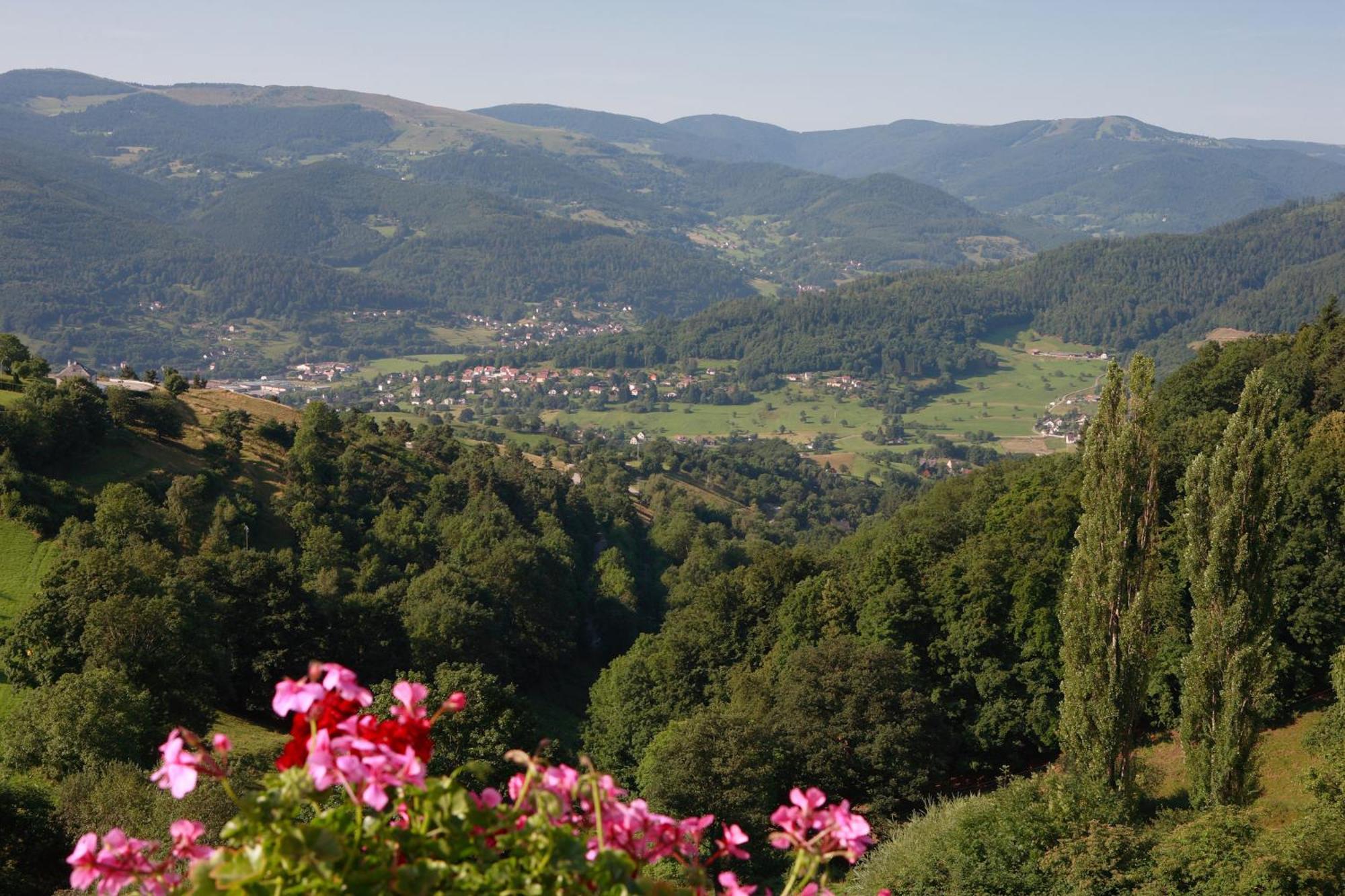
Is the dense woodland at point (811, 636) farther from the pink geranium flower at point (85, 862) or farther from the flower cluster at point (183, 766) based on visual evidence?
the pink geranium flower at point (85, 862)

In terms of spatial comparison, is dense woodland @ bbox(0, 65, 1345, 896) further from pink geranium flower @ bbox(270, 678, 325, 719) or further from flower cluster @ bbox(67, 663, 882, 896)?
pink geranium flower @ bbox(270, 678, 325, 719)

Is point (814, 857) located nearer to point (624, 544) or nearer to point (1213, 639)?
point (1213, 639)

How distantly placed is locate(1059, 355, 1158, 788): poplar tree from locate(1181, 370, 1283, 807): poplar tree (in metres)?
1.00

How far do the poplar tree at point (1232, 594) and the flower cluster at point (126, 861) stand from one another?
22.9m

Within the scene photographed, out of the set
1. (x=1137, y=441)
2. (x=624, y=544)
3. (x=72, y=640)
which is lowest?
(x=624, y=544)

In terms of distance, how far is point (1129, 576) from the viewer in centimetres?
2433

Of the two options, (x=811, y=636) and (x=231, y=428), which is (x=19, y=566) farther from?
(x=811, y=636)

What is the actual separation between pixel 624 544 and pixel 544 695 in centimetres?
3155

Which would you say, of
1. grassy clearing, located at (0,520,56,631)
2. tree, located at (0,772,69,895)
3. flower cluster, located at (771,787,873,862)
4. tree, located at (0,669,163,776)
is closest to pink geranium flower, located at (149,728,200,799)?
flower cluster, located at (771,787,873,862)

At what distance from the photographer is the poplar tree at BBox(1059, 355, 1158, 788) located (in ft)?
78.9

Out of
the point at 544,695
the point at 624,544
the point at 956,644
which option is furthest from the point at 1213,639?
the point at 624,544

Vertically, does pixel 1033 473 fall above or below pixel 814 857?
below

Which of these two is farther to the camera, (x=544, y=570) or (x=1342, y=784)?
(x=544, y=570)

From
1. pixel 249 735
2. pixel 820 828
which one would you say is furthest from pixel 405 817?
pixel 249 735
